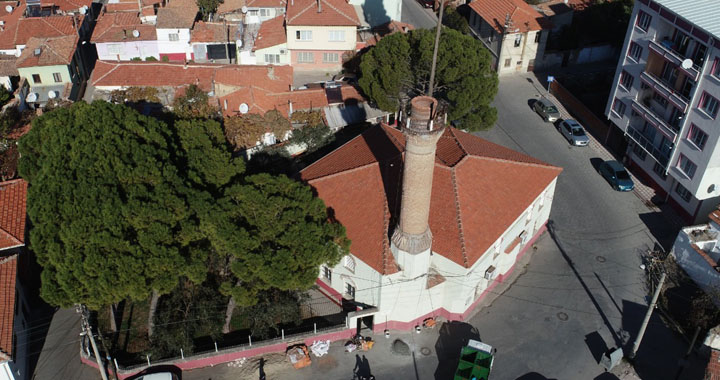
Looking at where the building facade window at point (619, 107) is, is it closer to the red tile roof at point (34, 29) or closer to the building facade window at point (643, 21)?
the building facade window at point (643, 21)

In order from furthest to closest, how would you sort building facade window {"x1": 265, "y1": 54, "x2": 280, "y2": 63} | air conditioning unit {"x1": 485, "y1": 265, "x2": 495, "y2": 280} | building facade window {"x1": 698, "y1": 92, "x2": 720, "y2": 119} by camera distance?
building facade window {"x1": 265, "y1": 54, "x2": 280, "y2": 63} < building facade window {"x1": 698, "y1": 92, "x2": 720, "y2": 119} < air conditioning unit {"x1": 485, "y1": 265, "x2": 495, "y2": 280}

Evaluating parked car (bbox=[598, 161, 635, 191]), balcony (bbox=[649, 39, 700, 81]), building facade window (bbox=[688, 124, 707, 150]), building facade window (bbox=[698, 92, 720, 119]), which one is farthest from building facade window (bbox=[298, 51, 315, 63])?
building facade window (bbox=[698, 92, 720, 119])

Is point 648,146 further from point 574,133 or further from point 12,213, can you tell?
point 12,213

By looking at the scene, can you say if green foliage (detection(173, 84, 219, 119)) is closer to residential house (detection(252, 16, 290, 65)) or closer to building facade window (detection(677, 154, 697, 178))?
residential house (detection(252, 16, 290, 65))

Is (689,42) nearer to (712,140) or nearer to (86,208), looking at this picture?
(712,140)

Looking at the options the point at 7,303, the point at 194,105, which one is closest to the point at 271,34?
the point at 194,105

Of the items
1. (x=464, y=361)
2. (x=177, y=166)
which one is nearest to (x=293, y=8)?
(x=177, y=166)

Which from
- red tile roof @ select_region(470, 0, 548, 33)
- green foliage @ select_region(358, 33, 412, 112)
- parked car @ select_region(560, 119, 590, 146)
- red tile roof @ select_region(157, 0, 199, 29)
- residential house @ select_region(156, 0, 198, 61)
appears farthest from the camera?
red tile roof @ select_region(157, 0, 199, 29)
